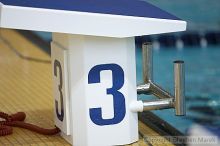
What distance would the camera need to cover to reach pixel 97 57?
5.77 feet

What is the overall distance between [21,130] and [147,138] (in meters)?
0.41

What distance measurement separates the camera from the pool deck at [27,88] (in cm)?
197

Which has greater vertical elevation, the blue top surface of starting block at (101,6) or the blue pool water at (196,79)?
the blue top surface of starting block at (101,6)

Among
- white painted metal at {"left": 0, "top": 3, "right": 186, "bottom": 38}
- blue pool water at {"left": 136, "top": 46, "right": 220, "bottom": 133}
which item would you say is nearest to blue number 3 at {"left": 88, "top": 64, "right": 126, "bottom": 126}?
white painted metal at {"left": 0, "top": 3, "right": 186, "bottom": 38}

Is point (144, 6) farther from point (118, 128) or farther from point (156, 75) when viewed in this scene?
point (156, 75)

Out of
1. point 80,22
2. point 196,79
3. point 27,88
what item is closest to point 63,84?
point 80,22

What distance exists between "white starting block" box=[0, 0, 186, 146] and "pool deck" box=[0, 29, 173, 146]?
12cm

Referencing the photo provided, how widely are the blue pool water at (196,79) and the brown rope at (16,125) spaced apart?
1206 millimetres

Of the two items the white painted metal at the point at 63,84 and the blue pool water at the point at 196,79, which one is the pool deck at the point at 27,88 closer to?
the white painted metal at the point at 63,84

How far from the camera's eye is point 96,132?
1.79 metres

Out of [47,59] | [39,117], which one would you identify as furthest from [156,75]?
[39,117]

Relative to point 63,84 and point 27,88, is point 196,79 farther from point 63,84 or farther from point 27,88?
point 63,84

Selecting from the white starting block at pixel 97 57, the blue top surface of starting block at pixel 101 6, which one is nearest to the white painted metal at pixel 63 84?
the white starting block at pixel 97 57

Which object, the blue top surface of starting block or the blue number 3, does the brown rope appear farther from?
the blue top surface of starting block
